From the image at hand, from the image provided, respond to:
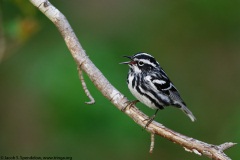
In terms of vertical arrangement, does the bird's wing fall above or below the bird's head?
below

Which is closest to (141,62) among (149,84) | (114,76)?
(149,84)

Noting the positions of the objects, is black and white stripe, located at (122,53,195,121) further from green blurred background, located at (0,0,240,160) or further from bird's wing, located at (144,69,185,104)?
green blurred background, located at (0,0,240,160)

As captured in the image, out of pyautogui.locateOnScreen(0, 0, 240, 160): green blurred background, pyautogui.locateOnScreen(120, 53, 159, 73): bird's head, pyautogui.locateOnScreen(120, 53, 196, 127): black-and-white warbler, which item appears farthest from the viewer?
pyautogui.locateOnScreen(0, 0, 240, 160): green blurred background

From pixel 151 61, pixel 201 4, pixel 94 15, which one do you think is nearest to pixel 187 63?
pixel 201 4

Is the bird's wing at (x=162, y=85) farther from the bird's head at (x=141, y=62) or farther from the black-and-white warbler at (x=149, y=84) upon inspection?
the bird's head at (x=141, y=62)

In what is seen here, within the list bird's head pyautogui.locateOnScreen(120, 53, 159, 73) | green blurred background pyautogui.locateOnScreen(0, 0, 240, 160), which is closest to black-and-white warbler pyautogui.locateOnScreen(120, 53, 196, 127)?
bird's head pyautogui.locateOnScreen(120, 53, 159, 73)

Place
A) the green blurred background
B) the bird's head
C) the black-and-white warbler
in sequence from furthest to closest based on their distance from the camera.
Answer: the green blurred background, the bird's head, the black-and-white warbler
